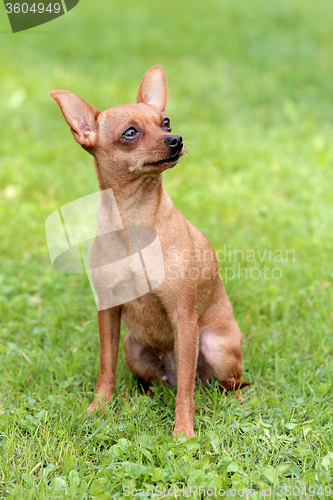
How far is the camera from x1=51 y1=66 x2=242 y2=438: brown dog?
2.82 metres

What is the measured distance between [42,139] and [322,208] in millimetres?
3798

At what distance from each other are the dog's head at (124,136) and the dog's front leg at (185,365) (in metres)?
0.88

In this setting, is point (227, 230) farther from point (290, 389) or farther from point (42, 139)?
point (42, 139)

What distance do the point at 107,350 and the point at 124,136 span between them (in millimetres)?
1326

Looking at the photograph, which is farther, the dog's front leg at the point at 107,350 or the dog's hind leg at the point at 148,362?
the dog's hind leg at the point at 148,362

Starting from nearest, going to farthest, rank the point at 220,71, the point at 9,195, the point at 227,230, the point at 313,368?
1. the point at 313,368
2. the point at 227,230
3. the point at 9,195
4. the point at 220,71

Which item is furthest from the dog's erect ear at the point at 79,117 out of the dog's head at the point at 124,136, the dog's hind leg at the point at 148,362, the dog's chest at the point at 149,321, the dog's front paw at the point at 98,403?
the dog's front paw at the point at 98,403

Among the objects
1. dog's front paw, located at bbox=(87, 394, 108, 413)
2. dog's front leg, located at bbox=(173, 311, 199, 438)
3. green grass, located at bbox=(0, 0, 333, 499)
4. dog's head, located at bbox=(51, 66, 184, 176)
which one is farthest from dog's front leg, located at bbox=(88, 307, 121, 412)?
dog's head, located at bbox=(51, 66, 184, 176)

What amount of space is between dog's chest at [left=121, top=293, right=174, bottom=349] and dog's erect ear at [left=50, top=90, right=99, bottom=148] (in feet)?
3.14

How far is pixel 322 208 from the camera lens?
18.2ft

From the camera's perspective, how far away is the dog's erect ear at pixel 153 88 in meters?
3.22

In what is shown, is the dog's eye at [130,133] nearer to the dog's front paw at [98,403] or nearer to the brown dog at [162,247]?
the brown dog at [162,247]

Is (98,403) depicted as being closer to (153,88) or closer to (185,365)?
(185,365)

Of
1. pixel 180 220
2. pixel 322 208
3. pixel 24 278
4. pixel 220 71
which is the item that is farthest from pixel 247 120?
pixel 180 220
